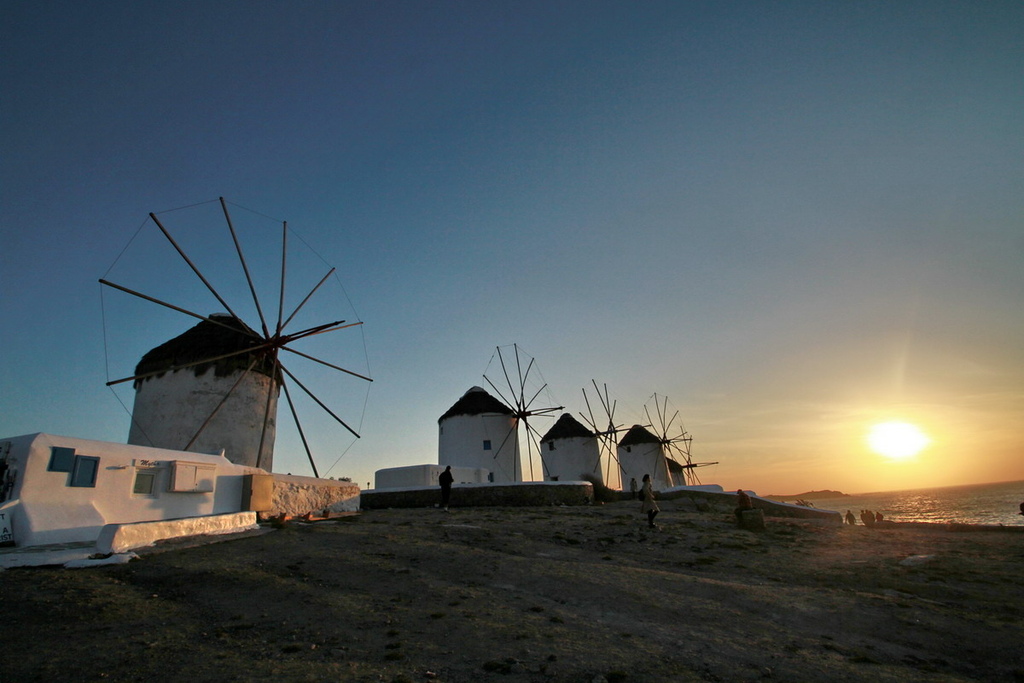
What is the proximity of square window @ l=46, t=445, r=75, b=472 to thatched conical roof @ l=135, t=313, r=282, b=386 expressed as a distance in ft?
24.2

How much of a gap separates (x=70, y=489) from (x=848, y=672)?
1106 centimetres

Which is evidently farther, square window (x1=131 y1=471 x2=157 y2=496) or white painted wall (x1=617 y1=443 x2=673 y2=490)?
white painted wall (x1=617 y1=443 x2=673 y2=490)

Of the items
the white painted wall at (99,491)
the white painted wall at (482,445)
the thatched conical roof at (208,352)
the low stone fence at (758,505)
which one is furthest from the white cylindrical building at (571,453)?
the white painted wall at (99,491)

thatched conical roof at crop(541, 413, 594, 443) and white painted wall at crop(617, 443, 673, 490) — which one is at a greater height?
thatched conical roof at crop(541, 413, 594, 443)

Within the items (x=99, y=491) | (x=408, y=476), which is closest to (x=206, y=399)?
(x=99, y=491)

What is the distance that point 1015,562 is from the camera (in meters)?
9.41

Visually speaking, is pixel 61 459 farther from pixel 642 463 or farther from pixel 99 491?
pixel 642 463

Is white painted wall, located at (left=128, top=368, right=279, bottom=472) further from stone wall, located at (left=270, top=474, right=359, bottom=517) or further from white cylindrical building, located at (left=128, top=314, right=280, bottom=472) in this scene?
stone wall, located at (left=270, top=474, right=359, bottom=517)

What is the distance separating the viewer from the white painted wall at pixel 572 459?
3653 centimetres

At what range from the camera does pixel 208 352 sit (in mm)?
16203

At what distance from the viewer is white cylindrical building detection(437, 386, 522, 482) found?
30250mm

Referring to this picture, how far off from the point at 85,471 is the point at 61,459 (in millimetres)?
482

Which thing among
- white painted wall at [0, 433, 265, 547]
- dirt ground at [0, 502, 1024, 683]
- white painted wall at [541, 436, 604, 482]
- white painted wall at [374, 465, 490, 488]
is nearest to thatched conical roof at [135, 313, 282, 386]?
white painted wall at [0, 433, 265, 547]

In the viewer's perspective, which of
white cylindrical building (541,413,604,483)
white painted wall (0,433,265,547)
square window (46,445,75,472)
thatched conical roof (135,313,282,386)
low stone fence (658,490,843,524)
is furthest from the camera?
white cylindrical building (541,413,604,483)
